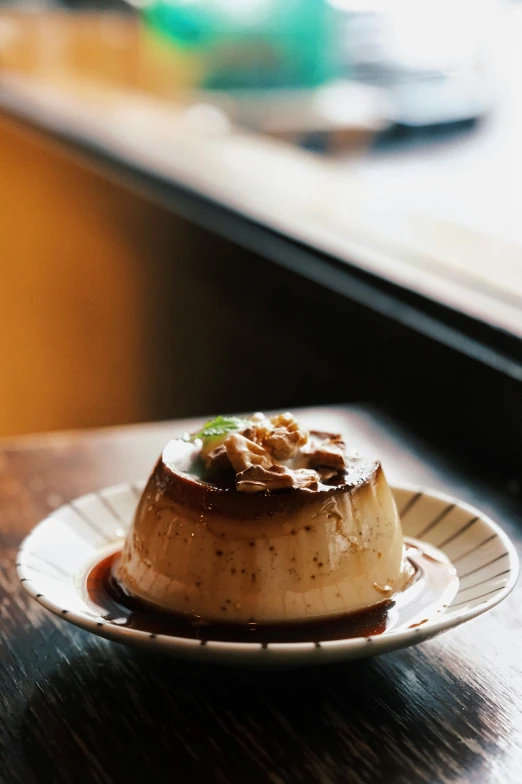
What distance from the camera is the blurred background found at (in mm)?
1747

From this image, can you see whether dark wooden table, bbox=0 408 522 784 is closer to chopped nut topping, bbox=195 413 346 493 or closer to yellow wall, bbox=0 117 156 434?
chopped nut topping, bbox=195 413 346 493

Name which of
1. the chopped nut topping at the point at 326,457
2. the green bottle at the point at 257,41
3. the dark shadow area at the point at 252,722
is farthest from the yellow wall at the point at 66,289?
the dark shadow area at the point at 252,722

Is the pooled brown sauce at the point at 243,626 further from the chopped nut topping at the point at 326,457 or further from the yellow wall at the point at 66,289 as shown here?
the yellow wall at the point at 66,289

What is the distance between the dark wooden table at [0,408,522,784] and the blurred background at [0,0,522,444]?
0.65 metres

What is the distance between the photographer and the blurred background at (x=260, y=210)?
68.8 inches

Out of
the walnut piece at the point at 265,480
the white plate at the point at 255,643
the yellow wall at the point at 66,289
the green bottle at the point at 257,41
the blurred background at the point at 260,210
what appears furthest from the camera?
the green bottle at the point at 257,41

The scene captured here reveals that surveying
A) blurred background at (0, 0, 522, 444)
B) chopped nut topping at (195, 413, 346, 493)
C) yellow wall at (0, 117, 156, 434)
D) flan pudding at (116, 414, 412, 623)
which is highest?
chopped nut topping at (195, 413, 346, 493)

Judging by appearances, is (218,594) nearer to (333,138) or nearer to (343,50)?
(333,138)

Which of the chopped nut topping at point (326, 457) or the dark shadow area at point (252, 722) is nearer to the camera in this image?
the dark shadow area at point (252, 722)

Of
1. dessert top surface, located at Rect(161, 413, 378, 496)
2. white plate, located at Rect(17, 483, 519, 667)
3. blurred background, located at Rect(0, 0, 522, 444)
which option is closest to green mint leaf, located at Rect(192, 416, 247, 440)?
dessert top surface, located at Rect(161, 413, 378, 496)

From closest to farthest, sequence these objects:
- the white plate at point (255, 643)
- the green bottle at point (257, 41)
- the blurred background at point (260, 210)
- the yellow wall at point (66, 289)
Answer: the white plate at point (255, 643) < the blurred background at point (260, 210) < the yellow wall at point (66, 289) < the green bottle at point (257, 41)

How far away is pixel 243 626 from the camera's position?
0.83m

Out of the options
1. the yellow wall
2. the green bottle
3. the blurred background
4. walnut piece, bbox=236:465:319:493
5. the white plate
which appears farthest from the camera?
the green bottle

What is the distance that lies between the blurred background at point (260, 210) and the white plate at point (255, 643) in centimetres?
46
